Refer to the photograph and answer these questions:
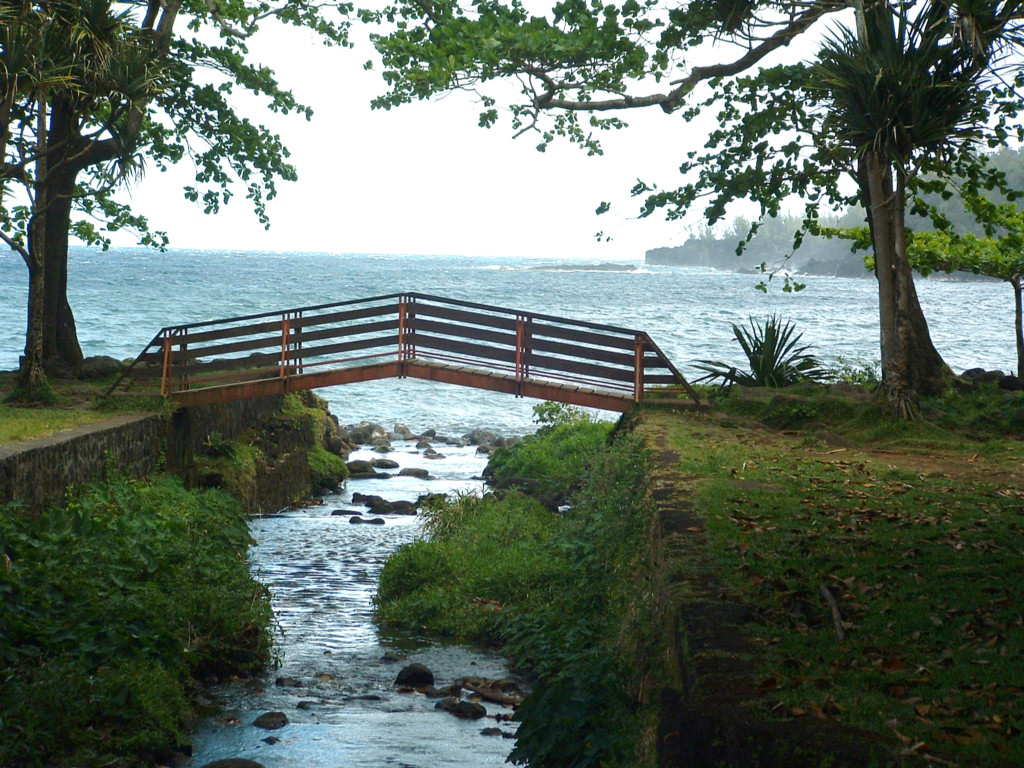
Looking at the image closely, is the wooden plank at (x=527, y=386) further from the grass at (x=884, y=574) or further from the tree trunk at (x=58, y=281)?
the tree trunk at (x=58, y=281)

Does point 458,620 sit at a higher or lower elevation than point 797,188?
lower

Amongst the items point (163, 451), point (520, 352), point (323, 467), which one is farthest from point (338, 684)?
point (323, 467)

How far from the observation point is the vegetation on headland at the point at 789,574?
406 cm

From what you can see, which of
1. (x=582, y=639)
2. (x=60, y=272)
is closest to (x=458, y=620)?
(x=582, y=639)

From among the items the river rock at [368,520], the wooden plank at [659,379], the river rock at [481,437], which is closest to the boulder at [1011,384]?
the wooden plank at [659,379]

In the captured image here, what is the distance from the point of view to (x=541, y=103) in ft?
46.4

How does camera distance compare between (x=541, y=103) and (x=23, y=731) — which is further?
(x=541, y=103)

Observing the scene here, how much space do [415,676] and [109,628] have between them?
2.32 meters

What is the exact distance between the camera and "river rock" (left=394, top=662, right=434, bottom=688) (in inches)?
329

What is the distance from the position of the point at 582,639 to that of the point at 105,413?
25.6ft

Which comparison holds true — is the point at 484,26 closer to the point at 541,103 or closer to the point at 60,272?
the point at 541,103

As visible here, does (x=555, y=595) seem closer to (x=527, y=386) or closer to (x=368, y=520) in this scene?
(x=527, y=386)

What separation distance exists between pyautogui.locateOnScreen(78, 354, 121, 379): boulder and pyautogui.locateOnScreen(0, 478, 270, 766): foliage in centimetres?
616

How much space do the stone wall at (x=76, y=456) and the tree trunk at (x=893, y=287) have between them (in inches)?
349
